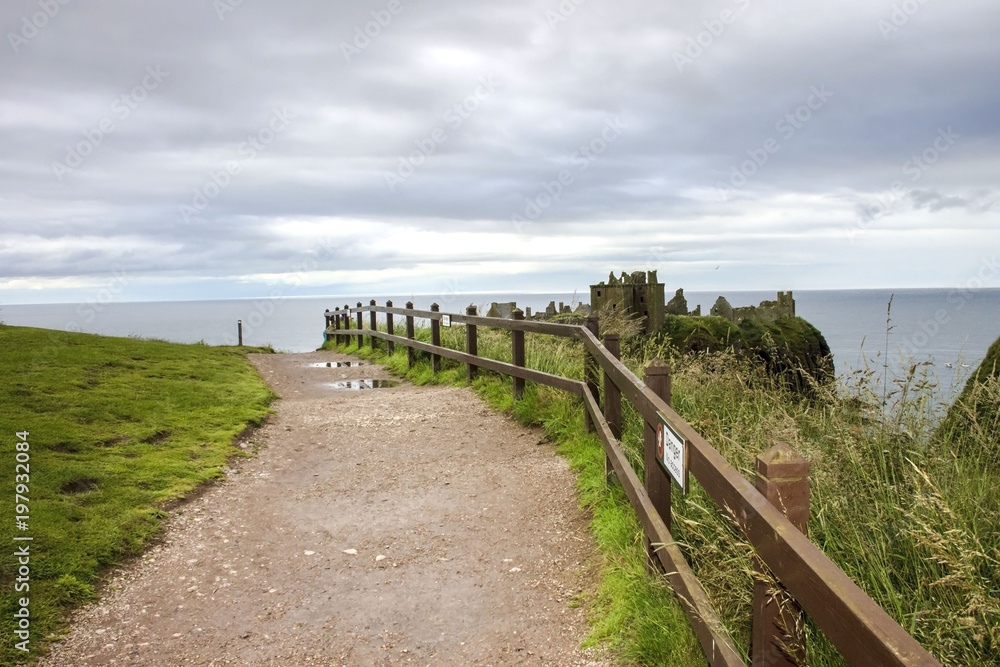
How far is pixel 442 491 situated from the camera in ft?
21.5

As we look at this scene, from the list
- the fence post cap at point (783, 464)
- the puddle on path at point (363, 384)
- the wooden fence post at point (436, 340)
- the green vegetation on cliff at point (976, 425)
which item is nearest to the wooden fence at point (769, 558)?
the fence post cap at point (783, 464)

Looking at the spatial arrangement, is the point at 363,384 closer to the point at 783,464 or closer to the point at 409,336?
the point at 409,336

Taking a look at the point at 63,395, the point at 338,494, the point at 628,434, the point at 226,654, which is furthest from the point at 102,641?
the point at 63,395

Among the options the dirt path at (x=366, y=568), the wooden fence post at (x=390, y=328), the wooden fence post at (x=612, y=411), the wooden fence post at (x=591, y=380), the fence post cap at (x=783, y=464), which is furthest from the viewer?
the wooden fence post at (x=390, y=328)

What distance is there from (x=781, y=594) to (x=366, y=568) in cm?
A: 358

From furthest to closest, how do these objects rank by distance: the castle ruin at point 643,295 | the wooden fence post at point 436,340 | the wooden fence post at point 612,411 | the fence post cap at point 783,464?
1. the castle ruin at point 643,295
2. the wooden fence post at point 436,340
3. the wooden fence post at point 612,411
4. the fence post cap at point 783,464

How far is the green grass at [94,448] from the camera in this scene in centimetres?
437

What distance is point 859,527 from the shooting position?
284 centimetres

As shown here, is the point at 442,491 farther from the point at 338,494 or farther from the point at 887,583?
the point at 887,583

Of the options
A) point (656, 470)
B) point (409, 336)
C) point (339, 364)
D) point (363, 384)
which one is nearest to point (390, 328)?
point (339, 364)

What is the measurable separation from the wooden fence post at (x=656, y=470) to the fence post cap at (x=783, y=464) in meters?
1.49

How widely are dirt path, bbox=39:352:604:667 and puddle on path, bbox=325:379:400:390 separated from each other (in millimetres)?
5338

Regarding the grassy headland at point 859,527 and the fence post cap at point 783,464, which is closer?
the fence post cap at point 783,464

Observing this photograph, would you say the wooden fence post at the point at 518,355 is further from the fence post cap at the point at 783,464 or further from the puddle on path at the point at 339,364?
the puddle on path at the point at 339,364
